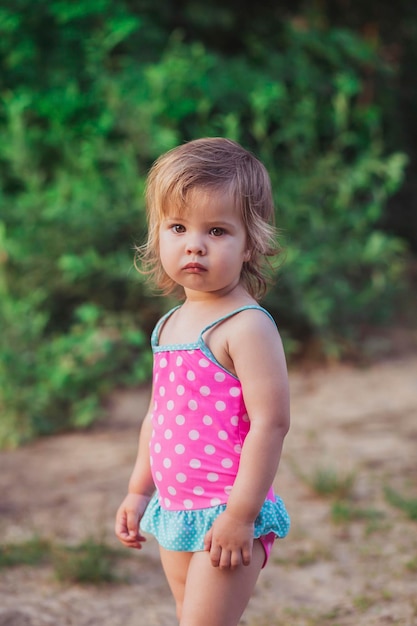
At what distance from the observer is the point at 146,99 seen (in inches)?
208

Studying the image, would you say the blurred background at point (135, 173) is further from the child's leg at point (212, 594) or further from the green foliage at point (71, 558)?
the child's leg at point (212, 594)

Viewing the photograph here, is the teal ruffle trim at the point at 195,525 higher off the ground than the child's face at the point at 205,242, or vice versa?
the child's face at the point at 205,242

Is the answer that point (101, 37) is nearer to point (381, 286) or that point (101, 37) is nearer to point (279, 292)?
point (279, 292)

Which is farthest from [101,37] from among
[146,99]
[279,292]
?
[279,292]

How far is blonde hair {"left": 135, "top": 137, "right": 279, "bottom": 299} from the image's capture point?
167cm

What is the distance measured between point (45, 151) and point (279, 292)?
1.86 metres

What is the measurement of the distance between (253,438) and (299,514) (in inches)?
80.9

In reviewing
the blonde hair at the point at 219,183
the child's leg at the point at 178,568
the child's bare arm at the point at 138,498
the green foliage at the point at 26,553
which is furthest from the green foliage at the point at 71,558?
the blonde hair at the point at 219,183

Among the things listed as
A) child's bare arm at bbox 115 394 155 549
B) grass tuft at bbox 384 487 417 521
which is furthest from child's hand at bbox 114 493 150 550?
grass tuft at bbox 384 487 417 521

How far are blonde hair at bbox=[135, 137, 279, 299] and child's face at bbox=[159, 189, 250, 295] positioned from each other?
2cm

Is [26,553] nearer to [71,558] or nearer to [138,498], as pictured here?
[71,558]

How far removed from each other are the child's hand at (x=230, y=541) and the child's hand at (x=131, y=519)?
36 centimetres

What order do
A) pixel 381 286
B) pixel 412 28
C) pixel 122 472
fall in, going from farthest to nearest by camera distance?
pixel 412 28
pixel 381 286
pixel 122 472

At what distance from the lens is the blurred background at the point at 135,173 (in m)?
4.88
